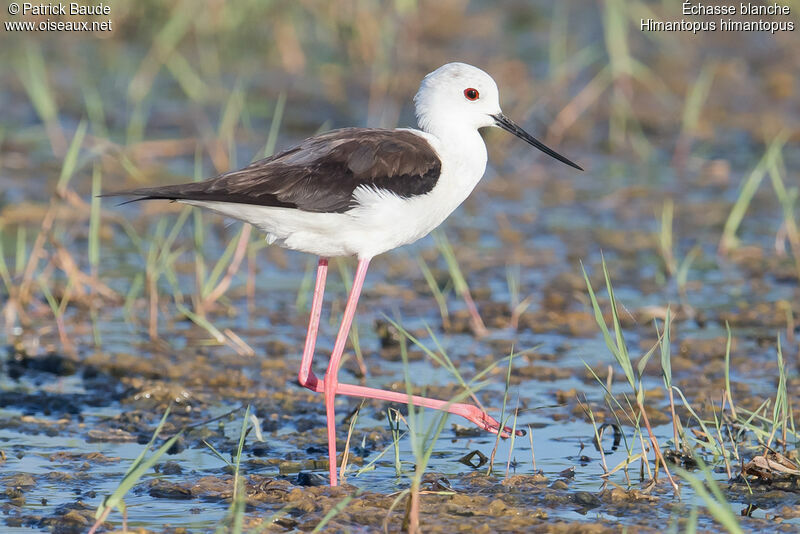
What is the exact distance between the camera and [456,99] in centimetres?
505

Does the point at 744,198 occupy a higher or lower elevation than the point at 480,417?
higher

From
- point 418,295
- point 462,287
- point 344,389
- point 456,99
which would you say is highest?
point 456,99

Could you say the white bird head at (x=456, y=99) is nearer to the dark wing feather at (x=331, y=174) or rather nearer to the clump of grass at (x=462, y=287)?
the dark wing feather at (x=331, y=174)

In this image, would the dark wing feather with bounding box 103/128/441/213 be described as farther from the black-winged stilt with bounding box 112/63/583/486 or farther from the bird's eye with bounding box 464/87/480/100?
the bird's eye with bounding box 464/87/480/100

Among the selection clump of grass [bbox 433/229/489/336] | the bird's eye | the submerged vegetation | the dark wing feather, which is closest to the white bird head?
the bird's eye

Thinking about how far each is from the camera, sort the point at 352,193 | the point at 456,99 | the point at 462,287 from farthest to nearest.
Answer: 1. the point at 462,287
2. the point at 456,99
3. the point at 352,193

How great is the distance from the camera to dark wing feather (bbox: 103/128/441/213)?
15.0 ft

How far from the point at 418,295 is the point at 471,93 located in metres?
1.95

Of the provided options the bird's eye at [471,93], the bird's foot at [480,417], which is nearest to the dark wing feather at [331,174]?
the bird's eye at [471,93]

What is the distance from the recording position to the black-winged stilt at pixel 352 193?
460 cm

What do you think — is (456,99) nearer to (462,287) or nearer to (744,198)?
(462,287)

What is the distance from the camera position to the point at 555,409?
532 centimetres

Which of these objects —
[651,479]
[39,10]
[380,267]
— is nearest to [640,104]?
[380,267]

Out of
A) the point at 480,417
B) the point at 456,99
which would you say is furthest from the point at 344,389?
the point at 456,99
